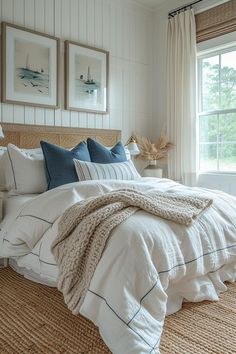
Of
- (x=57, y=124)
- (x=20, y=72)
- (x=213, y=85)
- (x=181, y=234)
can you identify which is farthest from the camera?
(x=213, y=85)

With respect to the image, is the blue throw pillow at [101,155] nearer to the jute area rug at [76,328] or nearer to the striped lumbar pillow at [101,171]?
the striped lumbar pillow at [101,171]

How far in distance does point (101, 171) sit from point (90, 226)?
1.21m

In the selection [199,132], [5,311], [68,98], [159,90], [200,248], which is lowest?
[5,311]

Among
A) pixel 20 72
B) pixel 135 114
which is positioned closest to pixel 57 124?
pixel 20 72

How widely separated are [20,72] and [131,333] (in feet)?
9.13

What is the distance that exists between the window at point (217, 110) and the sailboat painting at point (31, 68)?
6.08 ft

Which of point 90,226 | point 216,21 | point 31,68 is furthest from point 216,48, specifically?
point 90,226

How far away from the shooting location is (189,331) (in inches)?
66.6

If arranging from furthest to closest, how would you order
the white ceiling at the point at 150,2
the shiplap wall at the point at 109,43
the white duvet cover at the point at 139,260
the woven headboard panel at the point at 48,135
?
the white ceiling at the point at 150,2 → the shiplap wall at the point at 109,43 → the woven headboard panel at the point at 48,135 → the white duvet cover at the point at 139,260

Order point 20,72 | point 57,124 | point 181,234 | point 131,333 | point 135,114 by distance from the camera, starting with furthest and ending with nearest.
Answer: point 135,114 → point 57,124 → point 20,72 → point 181,234 → point 131,333

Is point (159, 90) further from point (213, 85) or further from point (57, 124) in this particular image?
point (57, 124)

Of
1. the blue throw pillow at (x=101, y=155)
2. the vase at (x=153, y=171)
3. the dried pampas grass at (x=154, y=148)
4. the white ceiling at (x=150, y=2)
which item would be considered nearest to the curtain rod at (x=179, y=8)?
the white ceiling at (x=150, y=2)

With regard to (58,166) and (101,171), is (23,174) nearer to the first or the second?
(58,166)

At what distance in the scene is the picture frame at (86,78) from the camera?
3.73 meters
